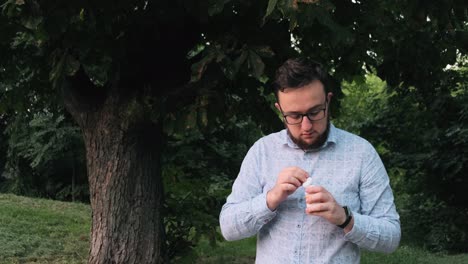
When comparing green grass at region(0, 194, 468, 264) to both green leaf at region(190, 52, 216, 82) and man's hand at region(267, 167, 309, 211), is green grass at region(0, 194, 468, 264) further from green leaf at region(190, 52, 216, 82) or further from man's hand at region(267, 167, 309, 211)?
man's hand at region(267, 167, 309, 211)

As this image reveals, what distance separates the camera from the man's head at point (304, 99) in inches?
76.1

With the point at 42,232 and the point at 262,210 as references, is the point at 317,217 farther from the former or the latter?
the point at 42,232

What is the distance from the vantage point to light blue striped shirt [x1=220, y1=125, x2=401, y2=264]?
1.96m

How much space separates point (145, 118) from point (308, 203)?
12.0ft

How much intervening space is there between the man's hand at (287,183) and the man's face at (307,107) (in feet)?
0.50

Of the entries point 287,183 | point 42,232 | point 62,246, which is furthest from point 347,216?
point 42,232

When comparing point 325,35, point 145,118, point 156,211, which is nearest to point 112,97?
point 145,118

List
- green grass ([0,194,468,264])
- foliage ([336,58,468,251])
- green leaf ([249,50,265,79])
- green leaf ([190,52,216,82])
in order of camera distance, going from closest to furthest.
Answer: green leaf ([249,50,265,79]), green leaf ([190,52,216,82]), green grass ([0,194,468,264]), foliage ([336,58,468,251])

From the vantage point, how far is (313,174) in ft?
6.59

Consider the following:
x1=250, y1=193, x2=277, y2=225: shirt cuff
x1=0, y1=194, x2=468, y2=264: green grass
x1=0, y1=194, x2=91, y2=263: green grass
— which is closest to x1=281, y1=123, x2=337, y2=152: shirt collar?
x1=250, y1=193, x2=277, y2=225: shirt cuff

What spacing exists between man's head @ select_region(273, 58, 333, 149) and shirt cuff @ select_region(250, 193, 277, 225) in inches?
9.4

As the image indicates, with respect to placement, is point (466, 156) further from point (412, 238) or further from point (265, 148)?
point (265, 148)

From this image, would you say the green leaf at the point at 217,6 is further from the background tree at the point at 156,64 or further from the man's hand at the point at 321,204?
the man's hand at the point at 321,204

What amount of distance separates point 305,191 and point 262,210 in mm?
160
